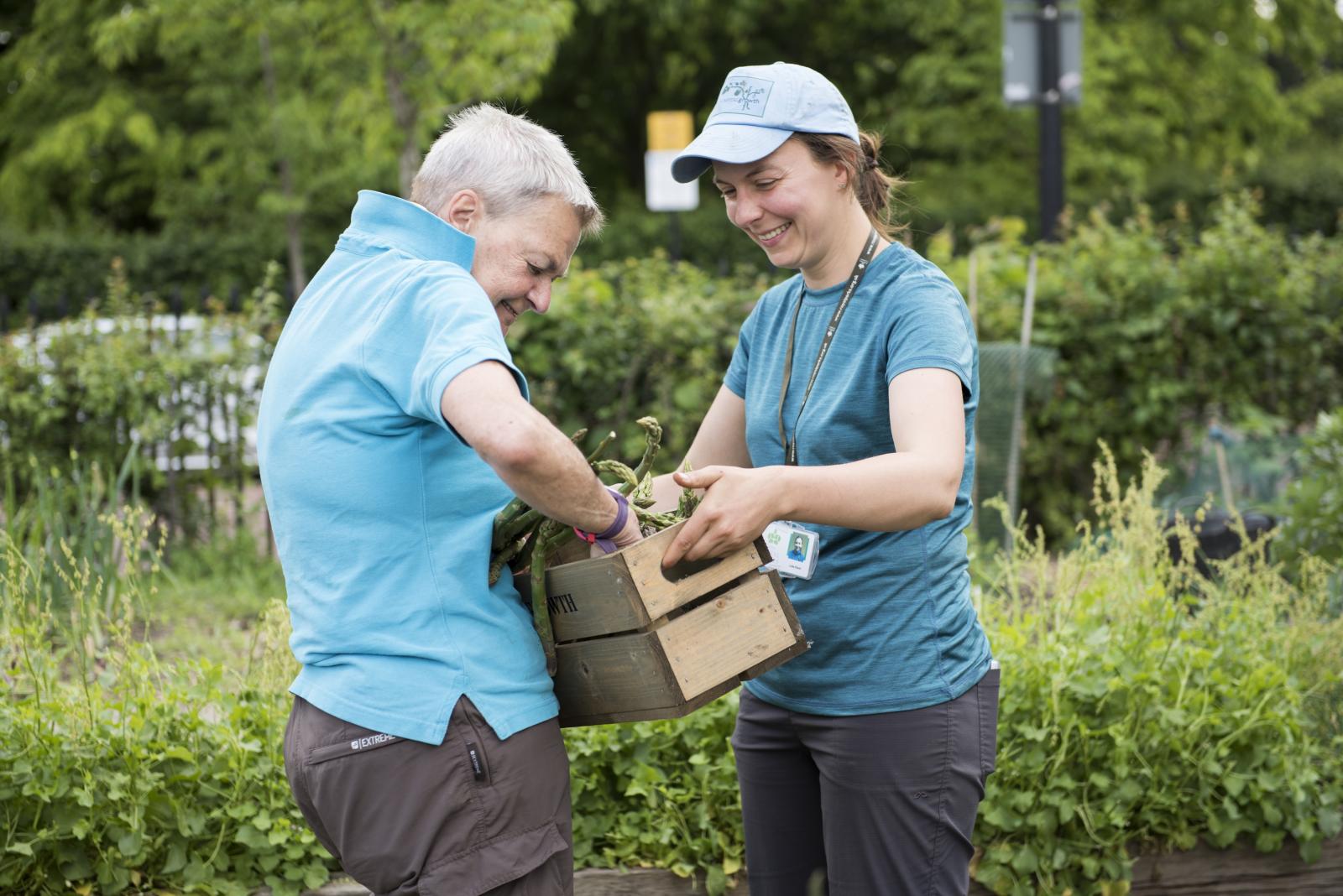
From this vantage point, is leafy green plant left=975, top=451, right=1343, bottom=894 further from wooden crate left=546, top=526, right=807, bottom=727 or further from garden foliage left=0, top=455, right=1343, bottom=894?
wooden crate left=546, top=526, right=807, bottom=727

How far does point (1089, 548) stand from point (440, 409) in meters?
2.47

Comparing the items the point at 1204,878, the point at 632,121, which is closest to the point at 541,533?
A: the point at 1204,878

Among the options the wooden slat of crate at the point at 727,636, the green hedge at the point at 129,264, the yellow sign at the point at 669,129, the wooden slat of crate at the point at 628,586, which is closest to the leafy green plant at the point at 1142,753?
the wooden slat of crate at the point at 727,636

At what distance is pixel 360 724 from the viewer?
1.81m

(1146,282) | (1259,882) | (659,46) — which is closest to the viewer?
(1259,882)

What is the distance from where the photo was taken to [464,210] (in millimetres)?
1906

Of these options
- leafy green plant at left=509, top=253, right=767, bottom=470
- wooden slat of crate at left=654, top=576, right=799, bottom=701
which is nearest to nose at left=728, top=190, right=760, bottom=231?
wooden slat of crate at left=654, top=576, right=799, bottom=701

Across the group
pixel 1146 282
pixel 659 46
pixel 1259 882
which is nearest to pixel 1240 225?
pixel 1146 282

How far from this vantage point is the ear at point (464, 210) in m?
1.91

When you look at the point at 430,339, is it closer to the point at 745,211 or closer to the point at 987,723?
the point at 745,211

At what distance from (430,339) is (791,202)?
2.28 feet

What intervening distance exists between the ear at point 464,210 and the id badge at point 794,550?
64 cm

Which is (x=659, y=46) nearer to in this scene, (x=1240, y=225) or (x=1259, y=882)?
(x=1240, y=225)

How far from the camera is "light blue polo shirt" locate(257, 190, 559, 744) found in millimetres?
1752
